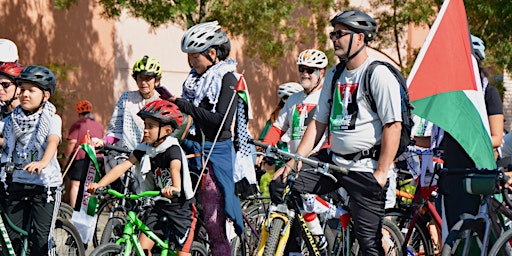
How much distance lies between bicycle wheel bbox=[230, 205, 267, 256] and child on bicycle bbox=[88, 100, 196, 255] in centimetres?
123

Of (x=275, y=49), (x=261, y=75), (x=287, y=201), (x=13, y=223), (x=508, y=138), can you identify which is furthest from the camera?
(x=261, y=75)

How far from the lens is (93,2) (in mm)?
16438

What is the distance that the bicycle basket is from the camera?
21.7 feet

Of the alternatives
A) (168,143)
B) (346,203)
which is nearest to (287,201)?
(346,203)

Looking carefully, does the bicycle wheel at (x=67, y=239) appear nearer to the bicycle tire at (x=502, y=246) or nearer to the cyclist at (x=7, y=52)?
the cyclist at (x=7, y=52)

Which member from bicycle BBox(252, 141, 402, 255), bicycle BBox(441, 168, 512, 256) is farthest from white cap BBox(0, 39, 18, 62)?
bicycle BBox(441, 168, 512, 256)

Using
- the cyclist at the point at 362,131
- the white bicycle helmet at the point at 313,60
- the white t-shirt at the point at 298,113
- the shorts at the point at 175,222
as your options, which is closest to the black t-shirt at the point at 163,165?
the shorts at the point at 175,222

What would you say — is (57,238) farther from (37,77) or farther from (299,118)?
(299,118)

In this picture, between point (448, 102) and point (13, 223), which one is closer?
point (448, 102)

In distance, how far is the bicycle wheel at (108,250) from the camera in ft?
22.5

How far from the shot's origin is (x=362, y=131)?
6.71 metres

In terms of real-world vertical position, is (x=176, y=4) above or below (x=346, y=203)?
above

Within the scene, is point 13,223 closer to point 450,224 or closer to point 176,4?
point 450,224

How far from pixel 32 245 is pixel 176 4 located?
260 inches
